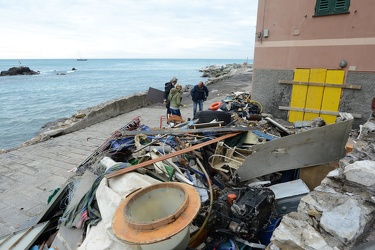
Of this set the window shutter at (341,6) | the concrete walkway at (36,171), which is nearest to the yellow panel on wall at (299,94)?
the window shutter at (341,6)

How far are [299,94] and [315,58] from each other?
1.31 m

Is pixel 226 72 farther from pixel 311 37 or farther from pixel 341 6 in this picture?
pixel 341 6

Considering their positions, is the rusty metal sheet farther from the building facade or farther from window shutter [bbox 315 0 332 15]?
window shutter [bbox 315 0 332 15]

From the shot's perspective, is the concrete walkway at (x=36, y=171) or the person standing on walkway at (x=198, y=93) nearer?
the concrete walkway at (x=36, y=171)

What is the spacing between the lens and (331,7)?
22.7ft

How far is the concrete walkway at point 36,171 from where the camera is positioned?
16.4ft

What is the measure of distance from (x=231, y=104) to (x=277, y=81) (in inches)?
76.2

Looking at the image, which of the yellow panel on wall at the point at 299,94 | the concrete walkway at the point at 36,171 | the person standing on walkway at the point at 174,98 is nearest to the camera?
the concrete walkway at the point at 36,171

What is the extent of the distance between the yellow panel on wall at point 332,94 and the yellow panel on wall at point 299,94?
0.64 m

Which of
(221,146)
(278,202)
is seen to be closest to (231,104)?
(221,146)

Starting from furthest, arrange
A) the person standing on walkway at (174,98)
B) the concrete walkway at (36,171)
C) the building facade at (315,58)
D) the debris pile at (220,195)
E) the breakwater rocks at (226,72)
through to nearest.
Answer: the breakwater rocks at (226,72) < the person standing on walkway at (174,98) < the building facade at (315,58) < the concrete walkway at (36,171) < the debris pile at (220,195)

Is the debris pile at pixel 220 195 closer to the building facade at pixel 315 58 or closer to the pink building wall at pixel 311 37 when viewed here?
the building facade at pixel 315 58

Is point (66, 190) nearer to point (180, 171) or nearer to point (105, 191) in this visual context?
point (105, 191)

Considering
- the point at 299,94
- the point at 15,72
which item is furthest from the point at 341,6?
the point at 15,72
